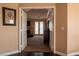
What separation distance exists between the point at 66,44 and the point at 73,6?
57.0 inches

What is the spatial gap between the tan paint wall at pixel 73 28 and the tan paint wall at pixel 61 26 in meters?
0.15

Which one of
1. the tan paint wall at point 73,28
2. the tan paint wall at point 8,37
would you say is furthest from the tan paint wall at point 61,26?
the tan paint wall at point 8,37

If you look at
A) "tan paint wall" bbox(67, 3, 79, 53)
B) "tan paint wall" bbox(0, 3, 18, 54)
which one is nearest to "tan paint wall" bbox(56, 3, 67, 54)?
"tan paint wall" bbox(67, 3, 79, 53)

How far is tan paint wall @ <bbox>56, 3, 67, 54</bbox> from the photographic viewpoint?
5.41 meters

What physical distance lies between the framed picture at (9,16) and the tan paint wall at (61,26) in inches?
69.9

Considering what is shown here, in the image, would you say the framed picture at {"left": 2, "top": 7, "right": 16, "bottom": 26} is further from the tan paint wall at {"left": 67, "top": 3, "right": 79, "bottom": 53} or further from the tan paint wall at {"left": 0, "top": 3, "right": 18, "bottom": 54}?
the tan paint wall at {"left": 67, "top": 3, "right": 79, "bottom": 53}

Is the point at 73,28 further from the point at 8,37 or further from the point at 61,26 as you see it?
the point at 8,37

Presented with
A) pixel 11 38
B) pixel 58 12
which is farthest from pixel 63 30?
pixel 11 38

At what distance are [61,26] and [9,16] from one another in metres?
2.08

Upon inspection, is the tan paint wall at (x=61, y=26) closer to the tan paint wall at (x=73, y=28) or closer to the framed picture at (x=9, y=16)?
the tan paint wall at (x=73, y=28)

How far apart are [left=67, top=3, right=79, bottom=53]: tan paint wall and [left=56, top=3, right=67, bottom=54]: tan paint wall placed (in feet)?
0.48

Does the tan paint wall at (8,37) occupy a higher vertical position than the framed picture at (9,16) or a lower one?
lower

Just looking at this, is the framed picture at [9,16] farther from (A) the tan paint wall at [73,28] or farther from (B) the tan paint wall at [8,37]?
(A) the tan paint wall at [73,28]

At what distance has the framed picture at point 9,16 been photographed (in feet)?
17.9
